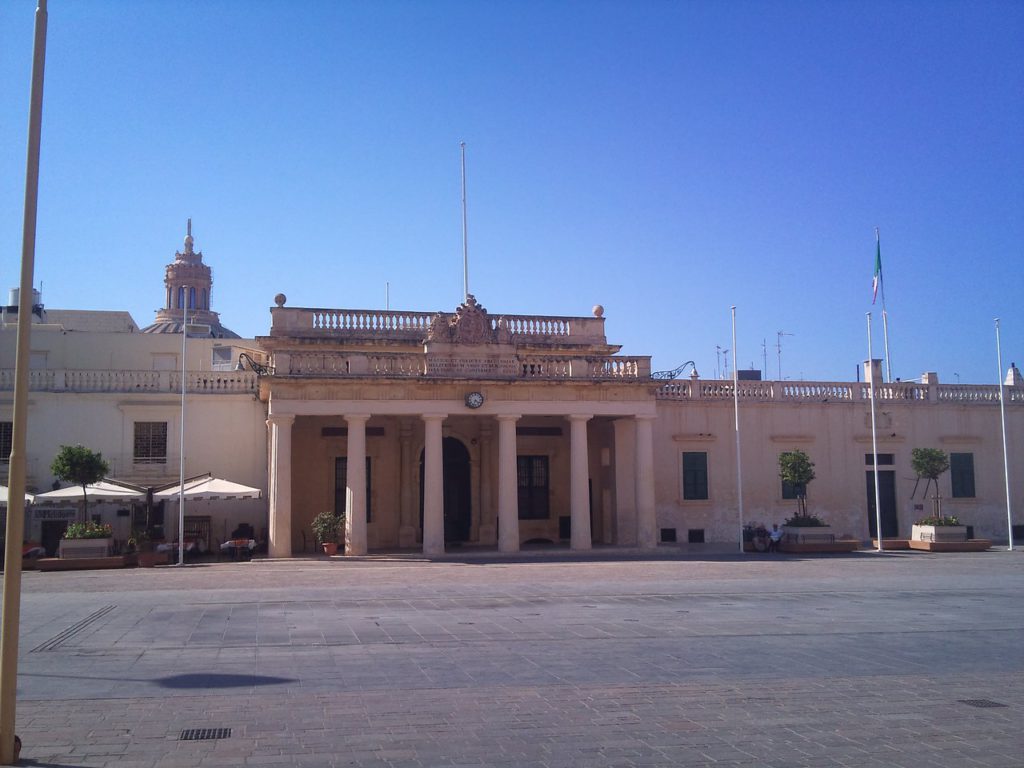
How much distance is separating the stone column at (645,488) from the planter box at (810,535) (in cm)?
482

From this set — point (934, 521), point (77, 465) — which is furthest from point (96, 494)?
point (934, 521)

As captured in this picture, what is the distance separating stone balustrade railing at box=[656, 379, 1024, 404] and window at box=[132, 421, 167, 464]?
18.4m

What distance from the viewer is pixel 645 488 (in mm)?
31812

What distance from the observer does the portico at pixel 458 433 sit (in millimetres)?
29875

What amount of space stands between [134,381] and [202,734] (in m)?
28.7

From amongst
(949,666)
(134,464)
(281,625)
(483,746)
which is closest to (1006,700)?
(949,666)

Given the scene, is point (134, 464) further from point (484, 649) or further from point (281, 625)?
point (484, 649)

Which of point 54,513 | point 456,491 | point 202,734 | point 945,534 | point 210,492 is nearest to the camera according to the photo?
point 202,734

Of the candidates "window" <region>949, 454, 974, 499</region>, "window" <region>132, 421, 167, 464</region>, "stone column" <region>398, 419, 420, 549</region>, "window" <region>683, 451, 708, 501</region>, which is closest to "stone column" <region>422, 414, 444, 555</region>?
"stone column" <region>398, 419, 420, 549</region>

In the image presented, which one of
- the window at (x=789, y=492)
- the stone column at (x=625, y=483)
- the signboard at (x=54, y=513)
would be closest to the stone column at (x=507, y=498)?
the stone column at (x=625, y=483)

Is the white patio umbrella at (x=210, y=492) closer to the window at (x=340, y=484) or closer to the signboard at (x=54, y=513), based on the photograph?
the signboard at (x=54, y=513)

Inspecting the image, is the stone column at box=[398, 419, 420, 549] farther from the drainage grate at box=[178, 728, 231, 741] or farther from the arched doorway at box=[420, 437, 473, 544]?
the drainage grate at box=[178, 728, 231, 741]

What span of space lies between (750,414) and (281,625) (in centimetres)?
2486

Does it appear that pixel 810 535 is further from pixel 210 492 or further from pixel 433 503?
pixel 210 492
